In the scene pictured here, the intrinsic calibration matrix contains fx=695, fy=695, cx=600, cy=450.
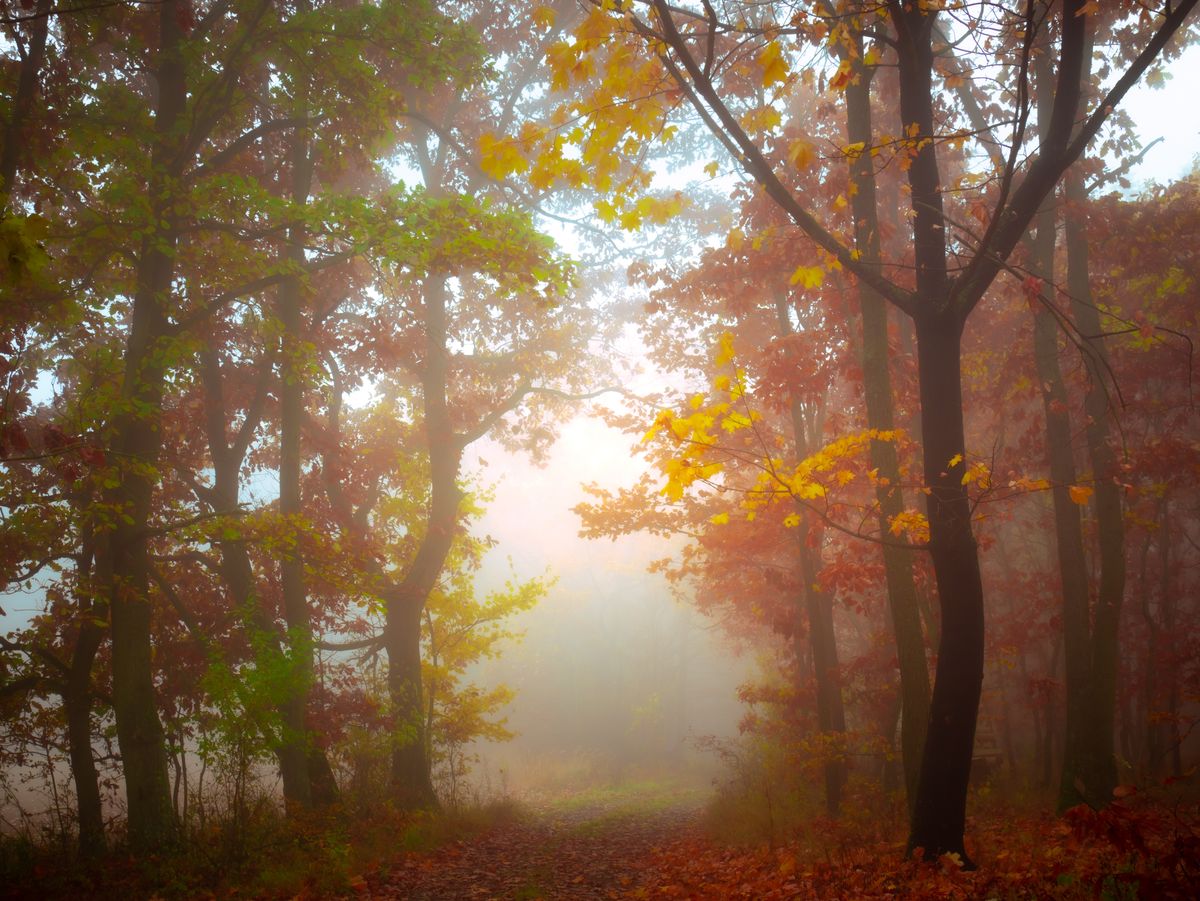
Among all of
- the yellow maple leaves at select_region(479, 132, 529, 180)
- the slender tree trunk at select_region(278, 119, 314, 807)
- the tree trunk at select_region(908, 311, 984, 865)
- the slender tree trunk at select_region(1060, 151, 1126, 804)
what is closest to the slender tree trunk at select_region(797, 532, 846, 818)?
the slender tree trunk at select_region(1060, 151, 1126, 804)

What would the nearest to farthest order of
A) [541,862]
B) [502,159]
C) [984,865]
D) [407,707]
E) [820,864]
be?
[502,159]
[984,865]
[820,864]
[541,862]
[407,707]

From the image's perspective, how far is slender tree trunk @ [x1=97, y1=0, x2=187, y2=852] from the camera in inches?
309

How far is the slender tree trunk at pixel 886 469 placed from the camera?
663 cm

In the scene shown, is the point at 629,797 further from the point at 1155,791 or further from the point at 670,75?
the point at 670,75

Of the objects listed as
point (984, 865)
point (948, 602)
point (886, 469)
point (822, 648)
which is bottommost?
point (984, 865)

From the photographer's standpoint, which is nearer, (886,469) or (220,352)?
(886,469)

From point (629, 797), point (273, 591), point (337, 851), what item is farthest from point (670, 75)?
point (629, 797)

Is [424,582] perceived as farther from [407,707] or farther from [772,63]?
[772,63]

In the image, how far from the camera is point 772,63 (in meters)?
4.00

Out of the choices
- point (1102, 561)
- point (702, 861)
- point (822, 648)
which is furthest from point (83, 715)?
point (1102, 561)

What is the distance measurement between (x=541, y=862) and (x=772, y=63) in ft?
29.4

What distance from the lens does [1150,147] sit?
30.9 feet

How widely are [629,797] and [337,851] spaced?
1652cm

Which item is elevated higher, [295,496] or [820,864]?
[295,496]
